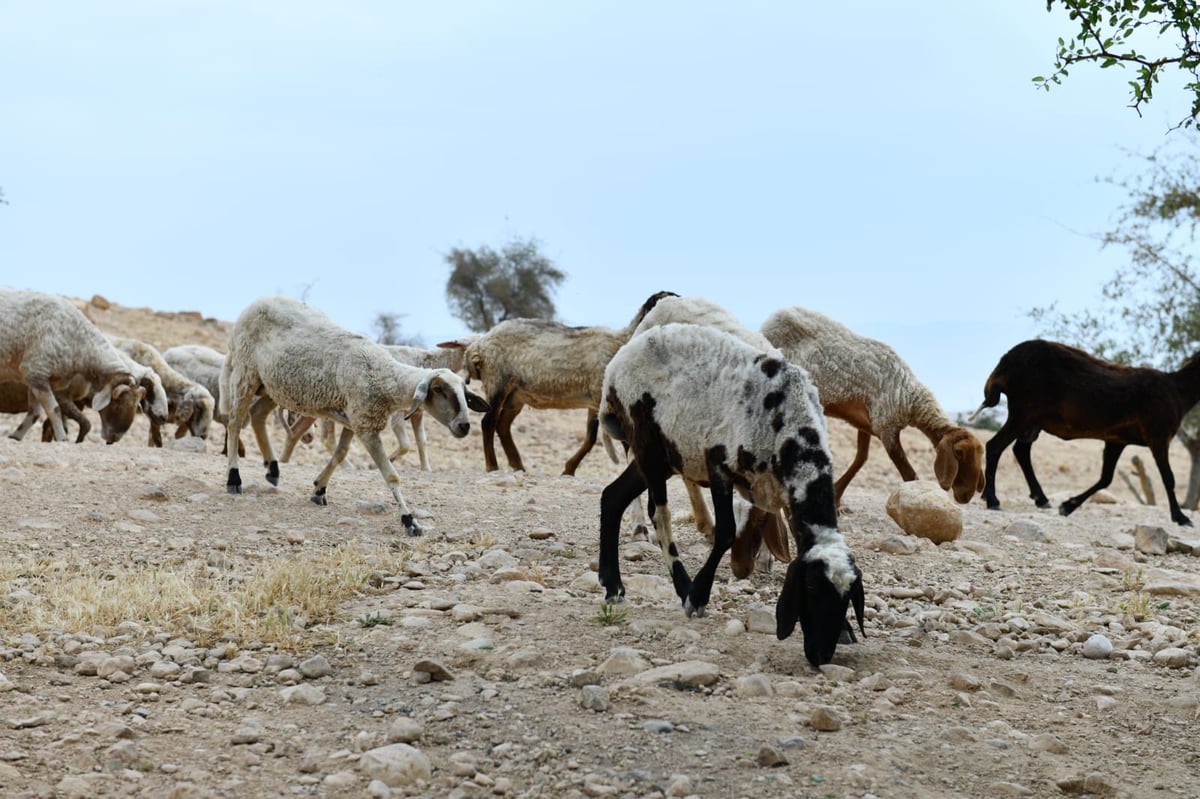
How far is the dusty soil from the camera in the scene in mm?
5172

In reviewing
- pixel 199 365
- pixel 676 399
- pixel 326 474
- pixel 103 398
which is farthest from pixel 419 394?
pixel 199 365

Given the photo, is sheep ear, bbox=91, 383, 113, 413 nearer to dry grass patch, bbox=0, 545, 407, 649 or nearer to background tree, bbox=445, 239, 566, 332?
dry grass patch, bbox=0, 545, 407, 649

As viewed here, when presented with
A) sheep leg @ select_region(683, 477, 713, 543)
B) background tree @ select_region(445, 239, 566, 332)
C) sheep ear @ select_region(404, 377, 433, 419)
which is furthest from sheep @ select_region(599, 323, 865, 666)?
background tree @ select_region(445, 239, 566, 332)

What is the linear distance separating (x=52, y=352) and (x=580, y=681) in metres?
11.9

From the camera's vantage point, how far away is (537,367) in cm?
1439

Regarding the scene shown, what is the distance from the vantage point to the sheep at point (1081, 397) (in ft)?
45.8

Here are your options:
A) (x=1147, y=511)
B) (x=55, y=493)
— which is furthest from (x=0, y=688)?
(x=1147, y=511)

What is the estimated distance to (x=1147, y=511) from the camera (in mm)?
16438

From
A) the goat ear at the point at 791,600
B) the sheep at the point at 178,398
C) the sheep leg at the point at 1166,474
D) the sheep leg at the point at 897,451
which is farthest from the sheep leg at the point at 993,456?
the sheep at the point at 178,398

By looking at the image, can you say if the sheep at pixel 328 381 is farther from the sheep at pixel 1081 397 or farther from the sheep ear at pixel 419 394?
the sheep at pixel 1081 397

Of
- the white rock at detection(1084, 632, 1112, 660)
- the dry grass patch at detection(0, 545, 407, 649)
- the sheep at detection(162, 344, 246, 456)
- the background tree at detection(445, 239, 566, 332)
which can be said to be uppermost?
the background tree at detection(445, 239, 566, 332)

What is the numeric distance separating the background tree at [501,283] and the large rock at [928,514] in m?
27.3

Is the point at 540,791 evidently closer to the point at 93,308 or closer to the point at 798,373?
the point at 798,373

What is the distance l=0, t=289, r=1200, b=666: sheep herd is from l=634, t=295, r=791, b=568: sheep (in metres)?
0.02
